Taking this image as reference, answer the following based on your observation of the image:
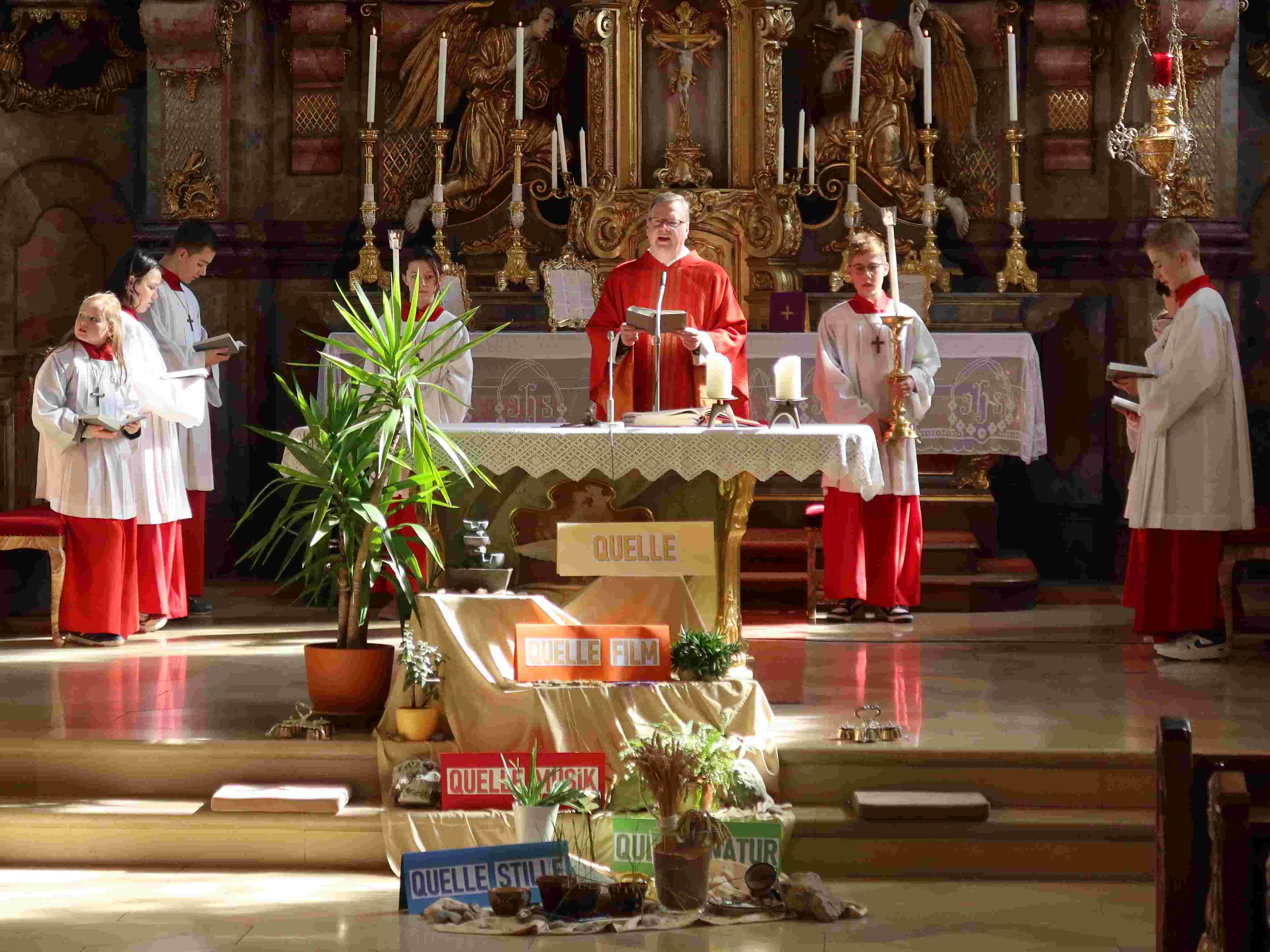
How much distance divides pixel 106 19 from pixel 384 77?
1.76m

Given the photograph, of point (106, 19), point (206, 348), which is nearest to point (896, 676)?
point (206, 348)

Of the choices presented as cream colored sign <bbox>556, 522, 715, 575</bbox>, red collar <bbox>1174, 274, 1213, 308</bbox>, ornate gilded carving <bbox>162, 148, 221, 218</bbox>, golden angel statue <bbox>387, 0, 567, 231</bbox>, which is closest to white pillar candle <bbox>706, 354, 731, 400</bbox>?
cream colored sign <bbox>556, 522, 715, 575</bbox>

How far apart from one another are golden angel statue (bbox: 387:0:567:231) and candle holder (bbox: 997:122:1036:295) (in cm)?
288

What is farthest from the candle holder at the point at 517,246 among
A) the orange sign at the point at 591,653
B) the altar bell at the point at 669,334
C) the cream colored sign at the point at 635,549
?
the orange sign at the point at 591,653

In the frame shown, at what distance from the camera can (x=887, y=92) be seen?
11.7 metres

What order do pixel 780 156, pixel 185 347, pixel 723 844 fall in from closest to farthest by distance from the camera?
1. pixel 723 844
2. pixel 185 347
3. pixel 780 156

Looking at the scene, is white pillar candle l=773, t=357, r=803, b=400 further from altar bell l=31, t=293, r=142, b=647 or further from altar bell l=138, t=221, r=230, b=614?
altar bell l=138, t=221, r=230, b=614

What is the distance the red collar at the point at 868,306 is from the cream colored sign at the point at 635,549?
3087mm

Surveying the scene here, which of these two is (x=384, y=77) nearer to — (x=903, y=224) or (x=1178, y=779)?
(x=903, y=224)

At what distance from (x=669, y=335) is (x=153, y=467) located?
Result: 2588 millimetres

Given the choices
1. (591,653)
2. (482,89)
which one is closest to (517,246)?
(482,89)

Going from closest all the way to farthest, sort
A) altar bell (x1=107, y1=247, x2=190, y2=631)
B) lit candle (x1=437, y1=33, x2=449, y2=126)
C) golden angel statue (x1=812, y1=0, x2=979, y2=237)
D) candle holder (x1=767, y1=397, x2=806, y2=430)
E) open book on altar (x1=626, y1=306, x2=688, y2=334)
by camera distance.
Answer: open book on altar (x1=626, y1=306, x2=688, y2=334) → candle holder (x1=767, y1=397, x2=806, y2=430) → altar bell (x1=107, y1=247, x2=190, y2=631) → lit candle (x1=437, y1=33, x2=449, y2=126) → golden angel statue (x1=812, y1=0, x2=979, y2=237)

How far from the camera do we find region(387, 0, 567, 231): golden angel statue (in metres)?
11.8

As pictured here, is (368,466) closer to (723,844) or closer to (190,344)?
(723,844)
